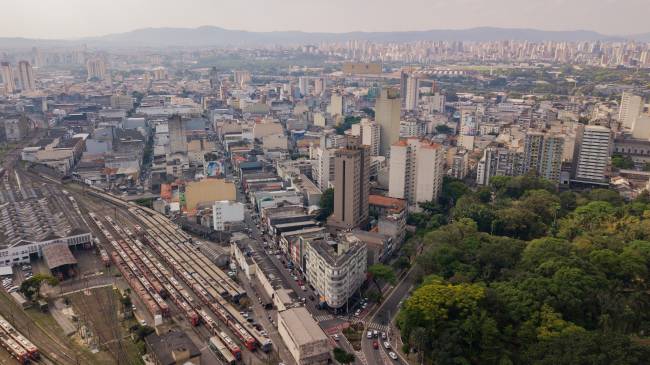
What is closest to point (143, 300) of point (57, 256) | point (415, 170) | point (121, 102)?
point (57, 256)

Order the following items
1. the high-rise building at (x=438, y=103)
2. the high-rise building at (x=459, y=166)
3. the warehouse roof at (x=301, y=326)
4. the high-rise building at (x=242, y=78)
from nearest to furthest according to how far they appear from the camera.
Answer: the warehouse roof at (x=301, y=326) → the high-rise building at (x=459, y=166) → the high-rise building at (x=438, y=103) → the high-rise building at (x=242, y=78)

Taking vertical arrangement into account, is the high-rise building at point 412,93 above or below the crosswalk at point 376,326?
above

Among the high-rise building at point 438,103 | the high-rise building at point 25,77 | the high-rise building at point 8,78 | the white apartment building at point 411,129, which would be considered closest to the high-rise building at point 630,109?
the white apartment building at point 411,129

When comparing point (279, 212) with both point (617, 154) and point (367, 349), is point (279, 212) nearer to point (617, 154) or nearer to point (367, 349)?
point (367, 349)

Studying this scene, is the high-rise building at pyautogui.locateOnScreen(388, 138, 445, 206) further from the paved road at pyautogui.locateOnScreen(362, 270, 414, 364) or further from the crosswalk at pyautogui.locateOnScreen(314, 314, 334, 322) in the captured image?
the crosswalk at pyautogui.locateOnScreen(314, 314, 334, 322)

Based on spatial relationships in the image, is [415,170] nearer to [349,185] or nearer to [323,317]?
[349,185]

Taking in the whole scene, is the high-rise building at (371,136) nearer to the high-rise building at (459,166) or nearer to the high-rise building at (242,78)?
the high-rise building at (459,166)

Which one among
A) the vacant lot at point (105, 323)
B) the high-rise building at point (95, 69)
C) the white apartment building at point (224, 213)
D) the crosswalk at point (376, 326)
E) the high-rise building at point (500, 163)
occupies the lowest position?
the vacant lot at point (105, 323)
